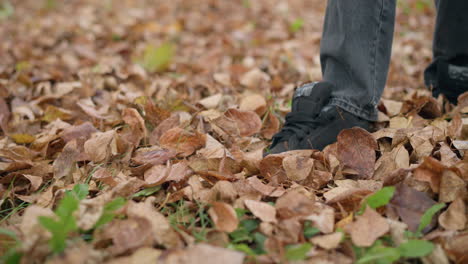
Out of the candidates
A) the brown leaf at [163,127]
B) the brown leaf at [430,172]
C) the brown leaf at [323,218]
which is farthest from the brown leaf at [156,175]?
the brown leaf at [430,172]

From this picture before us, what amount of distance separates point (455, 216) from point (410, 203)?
0.09 meters

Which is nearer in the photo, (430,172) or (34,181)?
(430,172)

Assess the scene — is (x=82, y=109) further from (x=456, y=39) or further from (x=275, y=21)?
(x=275, y=21)

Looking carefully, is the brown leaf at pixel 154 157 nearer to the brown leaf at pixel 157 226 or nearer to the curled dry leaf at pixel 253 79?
the brown leaf at pixel 157 226

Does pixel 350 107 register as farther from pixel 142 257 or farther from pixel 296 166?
pixel 142 257

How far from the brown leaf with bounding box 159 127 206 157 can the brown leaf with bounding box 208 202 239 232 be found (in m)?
0.35

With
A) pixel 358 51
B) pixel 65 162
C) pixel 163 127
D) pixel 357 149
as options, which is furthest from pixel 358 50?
pixel 65 162

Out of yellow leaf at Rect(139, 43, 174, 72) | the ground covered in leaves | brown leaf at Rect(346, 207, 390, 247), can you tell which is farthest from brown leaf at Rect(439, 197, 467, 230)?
yellow leaf at Rect(139, 43, 174, 72)

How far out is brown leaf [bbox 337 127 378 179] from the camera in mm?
1053

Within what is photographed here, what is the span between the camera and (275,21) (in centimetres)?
315

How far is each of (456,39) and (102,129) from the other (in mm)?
1234

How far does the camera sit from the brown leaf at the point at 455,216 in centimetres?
80

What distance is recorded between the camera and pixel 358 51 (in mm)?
1148

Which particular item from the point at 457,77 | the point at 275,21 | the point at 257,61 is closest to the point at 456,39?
the point at 457,77
